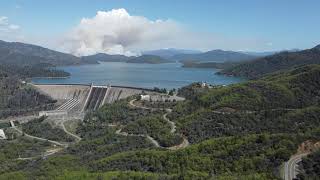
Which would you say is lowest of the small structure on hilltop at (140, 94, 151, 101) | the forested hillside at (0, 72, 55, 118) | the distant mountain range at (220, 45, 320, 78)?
the forested hillside at (0, 72, 55, 118)

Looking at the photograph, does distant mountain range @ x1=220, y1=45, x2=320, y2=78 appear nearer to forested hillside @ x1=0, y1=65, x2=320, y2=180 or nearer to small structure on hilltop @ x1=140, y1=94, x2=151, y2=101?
forested hillside @ x1=0, y1=65, x2=320, y2=180

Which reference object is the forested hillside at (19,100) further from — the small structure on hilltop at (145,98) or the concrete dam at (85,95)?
the small structure on hilltop at (145,98)

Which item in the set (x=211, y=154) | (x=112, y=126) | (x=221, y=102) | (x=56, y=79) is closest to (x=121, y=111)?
(x=112, y=126)

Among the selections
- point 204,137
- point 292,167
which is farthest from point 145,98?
point 292,167

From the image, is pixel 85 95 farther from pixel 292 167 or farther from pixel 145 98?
pixel 292 167

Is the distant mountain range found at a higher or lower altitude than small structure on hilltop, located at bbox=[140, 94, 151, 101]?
higher

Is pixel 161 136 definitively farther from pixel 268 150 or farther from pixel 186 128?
pixel 268 150

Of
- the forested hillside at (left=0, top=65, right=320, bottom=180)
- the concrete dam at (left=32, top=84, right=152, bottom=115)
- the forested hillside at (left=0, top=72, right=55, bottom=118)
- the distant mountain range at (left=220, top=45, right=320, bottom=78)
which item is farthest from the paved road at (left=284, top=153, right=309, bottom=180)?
the distant mountain range at (left=220, top=45, right=320, bottom=78)
